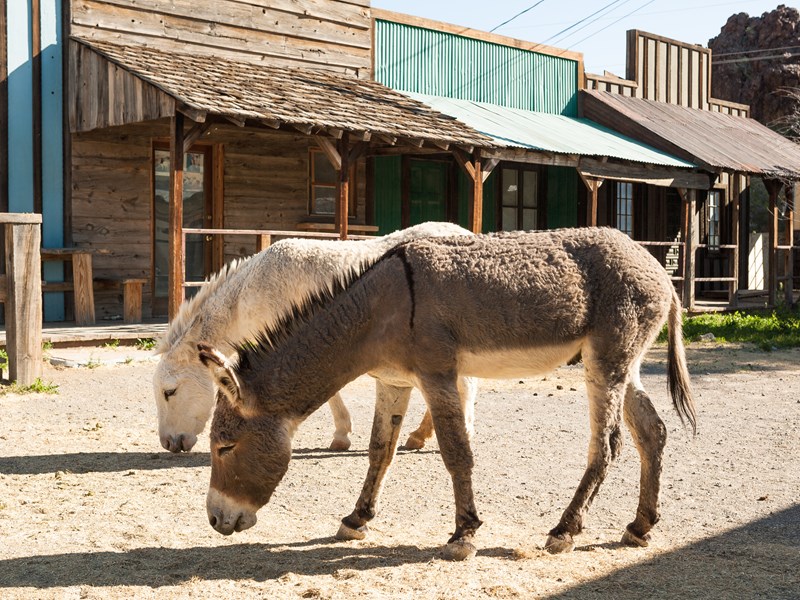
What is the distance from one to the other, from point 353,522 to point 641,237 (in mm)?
18402

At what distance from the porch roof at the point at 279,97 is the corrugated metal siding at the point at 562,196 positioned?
564 centimetres

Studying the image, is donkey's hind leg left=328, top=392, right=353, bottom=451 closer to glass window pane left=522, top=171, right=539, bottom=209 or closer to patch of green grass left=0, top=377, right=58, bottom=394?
patch of green grass left=0, top=377, right=58, bottom=394

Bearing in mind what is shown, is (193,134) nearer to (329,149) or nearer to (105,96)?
(105,96)

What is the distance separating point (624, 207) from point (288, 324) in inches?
717

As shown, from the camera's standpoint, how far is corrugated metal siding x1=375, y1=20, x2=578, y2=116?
16812mm

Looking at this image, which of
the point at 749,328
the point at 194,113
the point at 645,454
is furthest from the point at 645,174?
the point at 645,454

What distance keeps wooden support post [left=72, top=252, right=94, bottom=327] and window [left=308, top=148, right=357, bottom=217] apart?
4.27 metres

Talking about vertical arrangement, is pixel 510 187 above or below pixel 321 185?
above

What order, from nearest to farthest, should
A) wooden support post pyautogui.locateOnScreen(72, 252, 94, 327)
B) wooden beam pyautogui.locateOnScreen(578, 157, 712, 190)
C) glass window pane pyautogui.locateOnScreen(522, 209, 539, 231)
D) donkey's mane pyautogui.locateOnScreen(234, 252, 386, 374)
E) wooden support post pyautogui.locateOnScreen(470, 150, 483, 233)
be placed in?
donkey's mane pyautogui.locateOnScreen(234, 252, 386, 374) → wooden support post pyautogui.locateOnScreen(72, 252, 94, 327) → wooden support post pyautogui.locateOnScreen(470, 150, 483, 233) → wooden beam pyautogui.locateOnScreen(578, 157, 712, 190) → glass window pane pyautogui.locateOnScreen(522, 209, 539, 231)

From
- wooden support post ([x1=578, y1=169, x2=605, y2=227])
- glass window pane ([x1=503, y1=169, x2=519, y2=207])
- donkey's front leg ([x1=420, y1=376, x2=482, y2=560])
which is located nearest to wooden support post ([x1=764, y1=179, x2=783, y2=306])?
wooden support post ([x1=578, y1=169, x2=605, y2=227])

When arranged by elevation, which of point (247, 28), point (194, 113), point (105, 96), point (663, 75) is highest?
point (663, 75)

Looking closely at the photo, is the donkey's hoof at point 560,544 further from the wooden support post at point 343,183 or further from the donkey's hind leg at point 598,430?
the wooden support post at point 343,183

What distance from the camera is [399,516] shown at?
5070 millimetres

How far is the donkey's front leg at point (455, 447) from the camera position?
4320 millimetres
